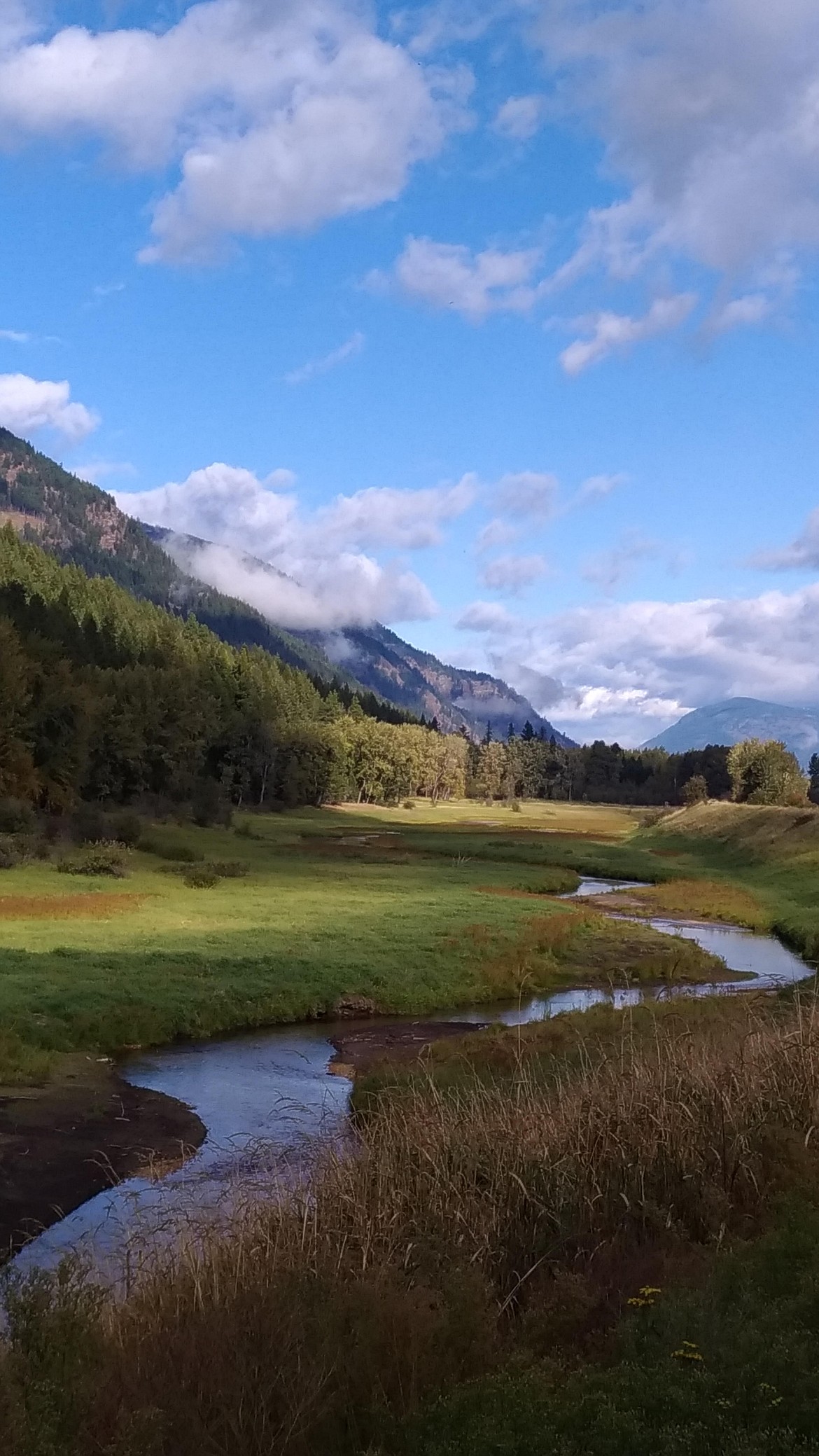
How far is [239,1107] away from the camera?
22234mm

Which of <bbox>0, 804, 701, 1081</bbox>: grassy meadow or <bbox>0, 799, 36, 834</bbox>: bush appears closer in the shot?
<bbox>0, 804, 701, 1081</bbox>: grassy meadow

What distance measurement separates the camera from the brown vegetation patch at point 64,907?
40625 millimetres

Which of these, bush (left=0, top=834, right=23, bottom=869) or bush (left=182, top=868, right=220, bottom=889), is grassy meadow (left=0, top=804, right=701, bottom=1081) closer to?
bush (left=182, top=868, right=220, bottom=889)

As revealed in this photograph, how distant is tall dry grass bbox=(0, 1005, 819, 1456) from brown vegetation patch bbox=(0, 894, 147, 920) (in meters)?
28.1

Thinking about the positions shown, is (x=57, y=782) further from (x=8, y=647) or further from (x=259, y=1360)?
(x=259, y=1360)

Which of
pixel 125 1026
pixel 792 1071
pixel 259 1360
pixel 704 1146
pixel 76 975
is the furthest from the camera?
pixel 76 975

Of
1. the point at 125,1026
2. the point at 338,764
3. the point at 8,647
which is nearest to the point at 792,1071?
the point at 125,1026

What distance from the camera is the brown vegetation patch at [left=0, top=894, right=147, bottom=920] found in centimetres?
4062

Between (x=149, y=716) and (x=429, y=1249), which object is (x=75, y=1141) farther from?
(x=149, y=716)

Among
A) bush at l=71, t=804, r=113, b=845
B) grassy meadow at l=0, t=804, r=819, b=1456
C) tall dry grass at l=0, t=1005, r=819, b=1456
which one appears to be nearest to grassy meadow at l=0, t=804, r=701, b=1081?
bush at l=71, t=804, r=113, b=845

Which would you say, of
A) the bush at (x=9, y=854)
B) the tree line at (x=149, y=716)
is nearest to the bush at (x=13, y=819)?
the tree line at (x=149, y=716)

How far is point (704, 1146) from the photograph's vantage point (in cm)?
1246

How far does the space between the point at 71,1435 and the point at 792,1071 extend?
1005cm

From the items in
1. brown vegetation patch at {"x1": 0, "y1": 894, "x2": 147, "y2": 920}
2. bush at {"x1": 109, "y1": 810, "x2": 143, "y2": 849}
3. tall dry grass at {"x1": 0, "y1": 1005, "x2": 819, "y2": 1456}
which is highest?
tall dry grass at {"x1": 0, "y1": 1005, "x2": 819, "y2": 1456}
